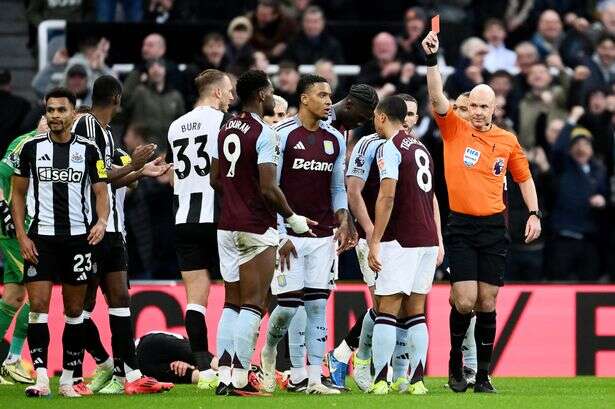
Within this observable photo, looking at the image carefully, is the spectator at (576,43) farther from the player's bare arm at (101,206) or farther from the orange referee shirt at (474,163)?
the player's bare arm at (101,206)

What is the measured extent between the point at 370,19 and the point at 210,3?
2.35 m

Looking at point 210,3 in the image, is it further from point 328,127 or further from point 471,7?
point 328,127

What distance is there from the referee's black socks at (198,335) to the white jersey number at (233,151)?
172 cm

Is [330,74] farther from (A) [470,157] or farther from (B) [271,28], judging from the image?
(A) [470,157]

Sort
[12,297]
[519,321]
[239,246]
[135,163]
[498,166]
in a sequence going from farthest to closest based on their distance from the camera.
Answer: [519,321], [12,297], [498,166], [135,163], [239,246]

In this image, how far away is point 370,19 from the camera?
2264 cm

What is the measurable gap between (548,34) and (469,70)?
7.28 feet

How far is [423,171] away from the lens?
1304 cm

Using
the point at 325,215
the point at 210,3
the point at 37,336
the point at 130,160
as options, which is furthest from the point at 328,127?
the point at 210,3

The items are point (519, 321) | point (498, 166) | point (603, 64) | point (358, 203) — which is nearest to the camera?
point (498, 166)

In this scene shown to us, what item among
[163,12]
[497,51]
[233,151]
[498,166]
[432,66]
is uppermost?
[163,12]

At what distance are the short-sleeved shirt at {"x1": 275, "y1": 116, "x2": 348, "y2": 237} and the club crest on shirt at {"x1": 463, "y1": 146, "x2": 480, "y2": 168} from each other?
107cm

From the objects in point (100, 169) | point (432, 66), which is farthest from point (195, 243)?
point (432, 66)

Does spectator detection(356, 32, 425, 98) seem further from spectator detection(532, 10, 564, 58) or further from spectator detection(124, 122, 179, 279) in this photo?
spectator detection(124, 122, 179, 279)
